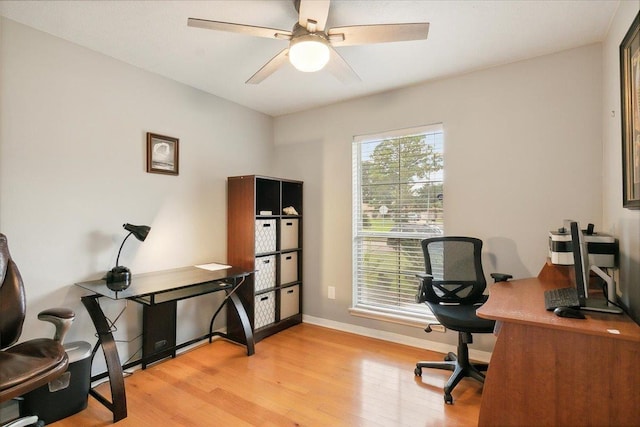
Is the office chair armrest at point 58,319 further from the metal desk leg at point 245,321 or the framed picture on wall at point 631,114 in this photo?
the framed picture on wall at point 631,114

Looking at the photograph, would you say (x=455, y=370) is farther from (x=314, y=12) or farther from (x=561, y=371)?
(x=314, y=12)

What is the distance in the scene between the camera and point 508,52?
2.33 metres

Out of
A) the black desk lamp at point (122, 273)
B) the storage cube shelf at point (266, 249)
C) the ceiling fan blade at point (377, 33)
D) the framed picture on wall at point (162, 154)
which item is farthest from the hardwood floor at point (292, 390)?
the ceiling fan blade at point (377, 33)

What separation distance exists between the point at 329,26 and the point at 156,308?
8.27 feet

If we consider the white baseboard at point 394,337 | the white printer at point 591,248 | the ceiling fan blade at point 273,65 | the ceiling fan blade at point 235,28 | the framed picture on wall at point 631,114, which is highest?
the ceiling fan blade at point 235,28

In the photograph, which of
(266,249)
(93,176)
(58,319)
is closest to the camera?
(58,319)

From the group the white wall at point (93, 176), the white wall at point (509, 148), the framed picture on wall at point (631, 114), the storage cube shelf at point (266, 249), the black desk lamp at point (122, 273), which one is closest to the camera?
the framed picture on wall at point (631, 114)

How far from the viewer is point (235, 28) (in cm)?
164

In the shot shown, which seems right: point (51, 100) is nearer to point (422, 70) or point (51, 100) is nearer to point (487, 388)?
point (422, 70)

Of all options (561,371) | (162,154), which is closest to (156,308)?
(162,154)

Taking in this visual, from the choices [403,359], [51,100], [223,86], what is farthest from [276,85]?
[403,359]

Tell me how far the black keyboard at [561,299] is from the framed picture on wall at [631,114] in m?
0.52

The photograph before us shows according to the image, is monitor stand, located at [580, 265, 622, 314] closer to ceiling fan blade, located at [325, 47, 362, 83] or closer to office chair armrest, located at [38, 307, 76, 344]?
ceiling fan blade, located at [325, 47, 362, 83]

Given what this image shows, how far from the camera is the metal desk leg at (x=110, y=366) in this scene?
6.15 ft
